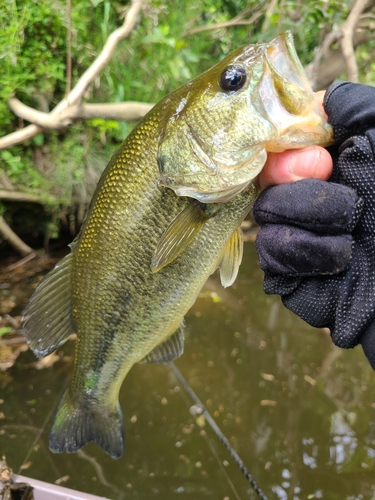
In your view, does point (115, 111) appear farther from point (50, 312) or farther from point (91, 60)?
point (50, 312)

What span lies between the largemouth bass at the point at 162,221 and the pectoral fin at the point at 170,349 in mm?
160

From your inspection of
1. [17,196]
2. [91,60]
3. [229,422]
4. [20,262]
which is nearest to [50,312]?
[229,422]

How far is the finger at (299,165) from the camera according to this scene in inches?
37.8

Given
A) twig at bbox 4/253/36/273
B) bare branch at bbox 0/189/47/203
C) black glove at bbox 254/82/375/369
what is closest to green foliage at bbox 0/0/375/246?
bare branch at bbox 0/189/47/203

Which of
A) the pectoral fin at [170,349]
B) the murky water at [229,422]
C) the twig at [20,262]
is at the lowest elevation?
the murky water at [229,422]

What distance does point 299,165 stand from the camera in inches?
38.2

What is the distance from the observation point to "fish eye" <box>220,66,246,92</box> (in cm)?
101

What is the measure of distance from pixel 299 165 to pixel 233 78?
0.32 m

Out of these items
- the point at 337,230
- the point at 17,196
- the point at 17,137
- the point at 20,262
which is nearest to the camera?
the point at 337,230

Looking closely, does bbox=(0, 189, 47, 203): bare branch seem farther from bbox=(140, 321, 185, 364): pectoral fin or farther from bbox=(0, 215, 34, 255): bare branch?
bbox=(140, 321, 185, 364): pectoral fin

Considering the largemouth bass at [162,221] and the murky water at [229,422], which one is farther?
the murky water at [229,422]

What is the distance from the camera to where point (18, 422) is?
2371 millimetres

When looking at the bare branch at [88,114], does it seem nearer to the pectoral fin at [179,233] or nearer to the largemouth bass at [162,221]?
the largemouth bass at [162,221]

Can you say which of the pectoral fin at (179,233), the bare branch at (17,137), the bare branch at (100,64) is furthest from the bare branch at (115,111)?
the pectoral fin at (179,233)
